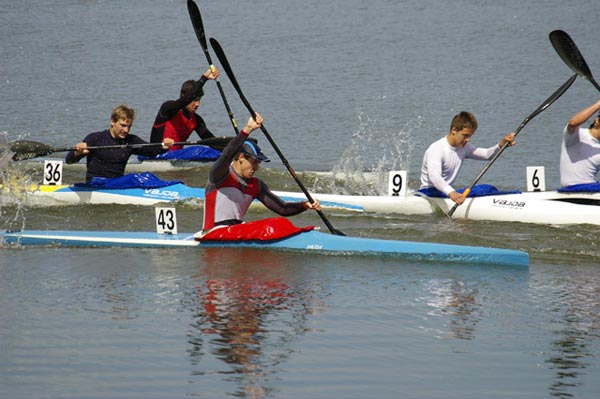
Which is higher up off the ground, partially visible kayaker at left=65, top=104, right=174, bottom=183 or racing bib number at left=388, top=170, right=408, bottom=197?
partially visible kayaker at left=65, top=104, right=174, bottom=183

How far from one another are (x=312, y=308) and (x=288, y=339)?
2.89 feet

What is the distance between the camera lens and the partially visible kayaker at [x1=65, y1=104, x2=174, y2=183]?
1261 cm

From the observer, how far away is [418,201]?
12805mm

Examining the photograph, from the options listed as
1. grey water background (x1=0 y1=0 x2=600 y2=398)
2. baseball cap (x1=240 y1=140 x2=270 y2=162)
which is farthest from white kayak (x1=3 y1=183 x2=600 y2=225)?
baseball cap (x1=240 y1=140 x2=270 y2=162)

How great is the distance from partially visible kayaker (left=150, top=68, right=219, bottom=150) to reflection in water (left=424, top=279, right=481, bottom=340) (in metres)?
6.81

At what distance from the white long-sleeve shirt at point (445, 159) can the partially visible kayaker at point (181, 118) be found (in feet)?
12.6

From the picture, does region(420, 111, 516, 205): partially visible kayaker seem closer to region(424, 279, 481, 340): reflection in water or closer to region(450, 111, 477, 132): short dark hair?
region(450, 111, 477, 132): short dark hair

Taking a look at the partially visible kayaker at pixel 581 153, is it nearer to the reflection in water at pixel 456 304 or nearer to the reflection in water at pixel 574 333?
the reflection in water at pixel 574 333

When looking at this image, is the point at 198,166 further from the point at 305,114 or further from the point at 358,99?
the point at 358,99

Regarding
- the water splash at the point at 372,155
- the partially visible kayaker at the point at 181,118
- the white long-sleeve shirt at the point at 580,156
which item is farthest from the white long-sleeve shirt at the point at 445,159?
the partially visible kayaker at the point at 181,118

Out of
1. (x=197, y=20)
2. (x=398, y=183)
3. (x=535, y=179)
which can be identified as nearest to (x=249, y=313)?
(x=398, y=183)

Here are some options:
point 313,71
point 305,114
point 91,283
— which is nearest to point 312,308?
point 91,283

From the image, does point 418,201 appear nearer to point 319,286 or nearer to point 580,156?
point 580,156

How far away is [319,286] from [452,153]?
4.19 meters
